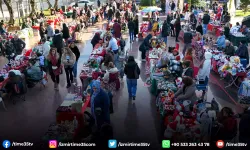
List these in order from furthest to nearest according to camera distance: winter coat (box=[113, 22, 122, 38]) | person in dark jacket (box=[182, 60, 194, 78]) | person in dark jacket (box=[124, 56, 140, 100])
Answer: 1. winter coat (box=[113, 22, 122, 38])
2. person in dark jacket (box=[124, 56, 140, 100])
3. person in dark jacket (box=[182, 60, 194, 78])

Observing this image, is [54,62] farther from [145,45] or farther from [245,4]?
[245,4]

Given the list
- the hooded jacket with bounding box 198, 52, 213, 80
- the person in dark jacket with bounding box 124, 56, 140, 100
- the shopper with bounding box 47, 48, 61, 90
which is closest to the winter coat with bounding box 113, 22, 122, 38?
the shopper with bounding box 47, 48, 61, 90

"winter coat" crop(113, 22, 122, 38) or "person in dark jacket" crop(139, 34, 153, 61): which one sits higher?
"winter coat" crop(113, 22, 122, 38)

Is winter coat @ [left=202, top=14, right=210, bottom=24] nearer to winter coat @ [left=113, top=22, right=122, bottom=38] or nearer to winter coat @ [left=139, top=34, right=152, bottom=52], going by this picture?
winter coat @ [left=113, top=22, right=122, bottom=38]

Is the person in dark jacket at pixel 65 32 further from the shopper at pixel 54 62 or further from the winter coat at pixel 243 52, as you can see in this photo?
the winter coat at pixel 243 52

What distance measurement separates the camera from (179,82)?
8055 millimetres

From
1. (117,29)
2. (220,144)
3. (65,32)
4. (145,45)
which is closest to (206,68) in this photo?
(220,144)

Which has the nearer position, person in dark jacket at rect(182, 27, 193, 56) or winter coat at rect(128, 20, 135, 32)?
person in dark jacket at rect(182, 27, 193, 56)

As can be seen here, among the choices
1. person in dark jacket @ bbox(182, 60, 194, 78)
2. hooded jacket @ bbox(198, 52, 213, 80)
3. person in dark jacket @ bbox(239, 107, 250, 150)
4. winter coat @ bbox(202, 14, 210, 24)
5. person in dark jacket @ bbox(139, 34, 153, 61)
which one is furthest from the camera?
winter coat @ bbox(202, 14, 210, 24)

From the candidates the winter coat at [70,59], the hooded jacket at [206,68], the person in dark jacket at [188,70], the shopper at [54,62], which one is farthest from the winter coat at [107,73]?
the hooded jacket at [206,68]

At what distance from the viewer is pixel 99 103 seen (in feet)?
20.4

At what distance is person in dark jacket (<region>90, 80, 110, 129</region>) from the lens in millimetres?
A: 6137

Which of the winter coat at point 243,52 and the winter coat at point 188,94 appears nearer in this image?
the winter coat at point 188,94

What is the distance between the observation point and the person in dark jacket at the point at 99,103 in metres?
6.14
